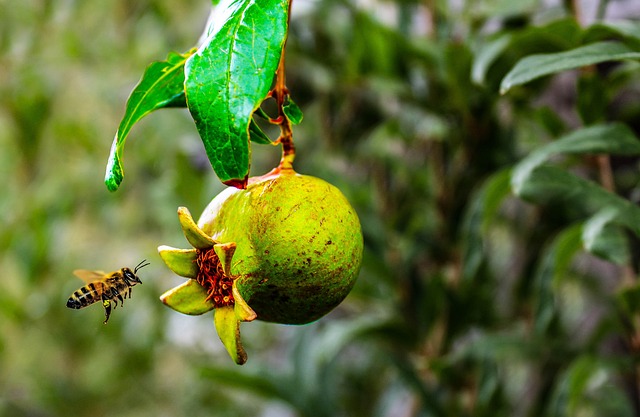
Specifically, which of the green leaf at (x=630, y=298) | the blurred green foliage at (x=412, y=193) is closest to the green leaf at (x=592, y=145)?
the blurred green foliage at (x=412, y=193)

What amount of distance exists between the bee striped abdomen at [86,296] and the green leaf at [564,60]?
279mm

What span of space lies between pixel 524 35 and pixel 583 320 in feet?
1.64

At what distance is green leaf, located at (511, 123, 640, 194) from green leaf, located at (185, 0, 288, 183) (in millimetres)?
265

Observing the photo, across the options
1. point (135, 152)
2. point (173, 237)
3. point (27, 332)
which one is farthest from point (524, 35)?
point (27, 332)

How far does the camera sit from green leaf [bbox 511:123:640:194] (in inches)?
18.9

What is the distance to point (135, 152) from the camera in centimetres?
155

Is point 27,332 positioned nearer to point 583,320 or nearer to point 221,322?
point 583,320

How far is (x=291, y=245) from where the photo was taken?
30cm

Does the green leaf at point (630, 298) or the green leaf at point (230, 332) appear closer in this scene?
the green leaf at point (230, 332)

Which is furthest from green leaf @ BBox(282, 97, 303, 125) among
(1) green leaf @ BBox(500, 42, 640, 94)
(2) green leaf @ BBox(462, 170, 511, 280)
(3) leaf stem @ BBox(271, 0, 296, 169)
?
(2) green leaf @ BBox(462, 170, 511, 280)

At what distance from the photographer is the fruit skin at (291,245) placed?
1.00 feet

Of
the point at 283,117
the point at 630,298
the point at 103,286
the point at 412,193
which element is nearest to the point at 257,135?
the point at 283,117

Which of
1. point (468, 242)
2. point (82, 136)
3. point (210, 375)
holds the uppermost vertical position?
point (82, 136)

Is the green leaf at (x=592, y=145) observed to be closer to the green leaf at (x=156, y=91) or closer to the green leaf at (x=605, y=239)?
the green leaf at (x=605, y=239)
